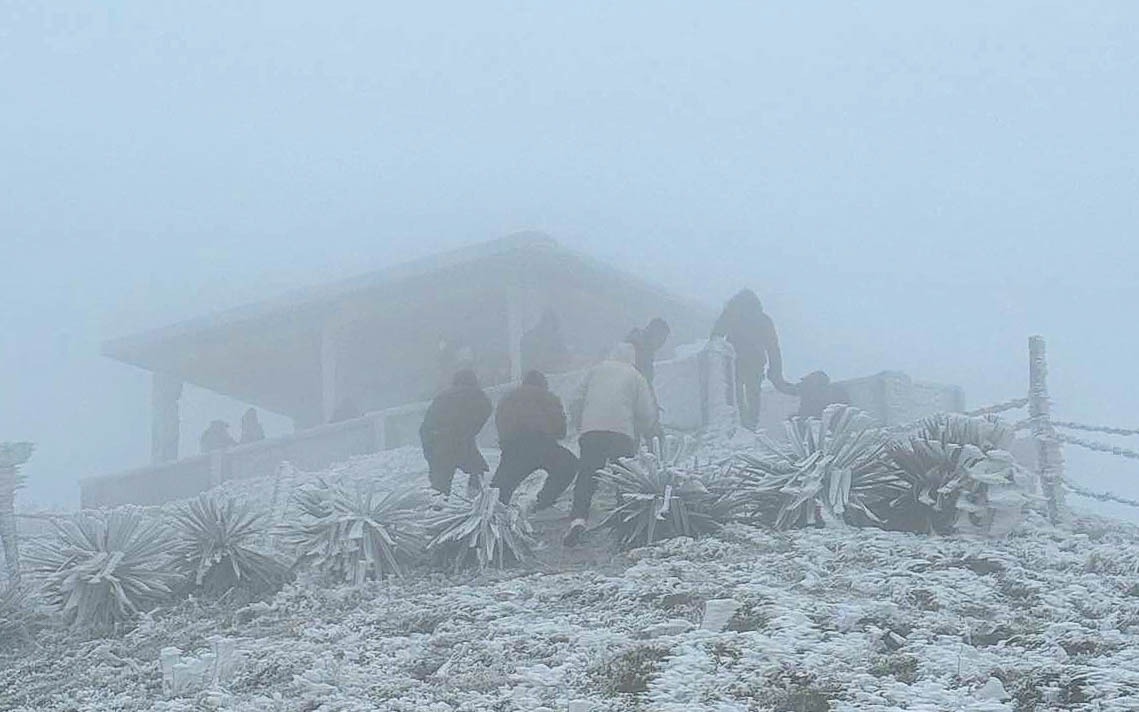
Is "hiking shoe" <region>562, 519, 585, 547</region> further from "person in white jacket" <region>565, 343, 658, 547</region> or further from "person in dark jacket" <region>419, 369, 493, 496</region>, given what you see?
"person in dark jacket" <region>419, 369, 493, 496</region>

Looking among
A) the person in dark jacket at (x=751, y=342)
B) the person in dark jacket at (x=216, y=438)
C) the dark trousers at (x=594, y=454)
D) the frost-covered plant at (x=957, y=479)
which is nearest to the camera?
the frost-covered plant at (x=957, y=479)

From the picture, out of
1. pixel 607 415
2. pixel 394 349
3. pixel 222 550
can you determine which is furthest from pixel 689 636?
pixel 394 349

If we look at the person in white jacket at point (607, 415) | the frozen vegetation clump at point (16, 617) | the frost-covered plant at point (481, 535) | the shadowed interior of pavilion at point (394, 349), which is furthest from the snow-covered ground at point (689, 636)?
the shadowed interior of pavilion at point (394, 349)

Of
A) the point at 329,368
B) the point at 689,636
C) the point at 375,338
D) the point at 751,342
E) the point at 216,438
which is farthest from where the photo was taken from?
the point at 375,338

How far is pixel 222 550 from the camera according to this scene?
12.3 m

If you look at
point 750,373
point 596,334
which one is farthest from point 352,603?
point 596,334

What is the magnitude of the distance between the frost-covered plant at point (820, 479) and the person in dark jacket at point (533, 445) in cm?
148

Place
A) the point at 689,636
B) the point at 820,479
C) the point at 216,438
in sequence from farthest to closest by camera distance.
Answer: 1. the point at 216,438
2. the point at 820,479
3. the point at 689,636

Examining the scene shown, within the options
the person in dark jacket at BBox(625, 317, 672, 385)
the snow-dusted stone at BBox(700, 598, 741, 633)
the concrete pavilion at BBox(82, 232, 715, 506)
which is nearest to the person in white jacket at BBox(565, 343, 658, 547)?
the person in dark jacket at BBox(625, 317, 672, 385)

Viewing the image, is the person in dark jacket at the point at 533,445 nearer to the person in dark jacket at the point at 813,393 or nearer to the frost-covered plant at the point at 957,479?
the frost-covered plant at the point at 957,479

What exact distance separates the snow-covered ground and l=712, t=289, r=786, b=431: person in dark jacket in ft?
20.8

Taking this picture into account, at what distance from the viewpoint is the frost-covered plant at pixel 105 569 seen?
11.9m

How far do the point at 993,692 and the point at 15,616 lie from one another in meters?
7.99

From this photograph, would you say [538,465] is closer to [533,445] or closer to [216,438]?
[533,445]
